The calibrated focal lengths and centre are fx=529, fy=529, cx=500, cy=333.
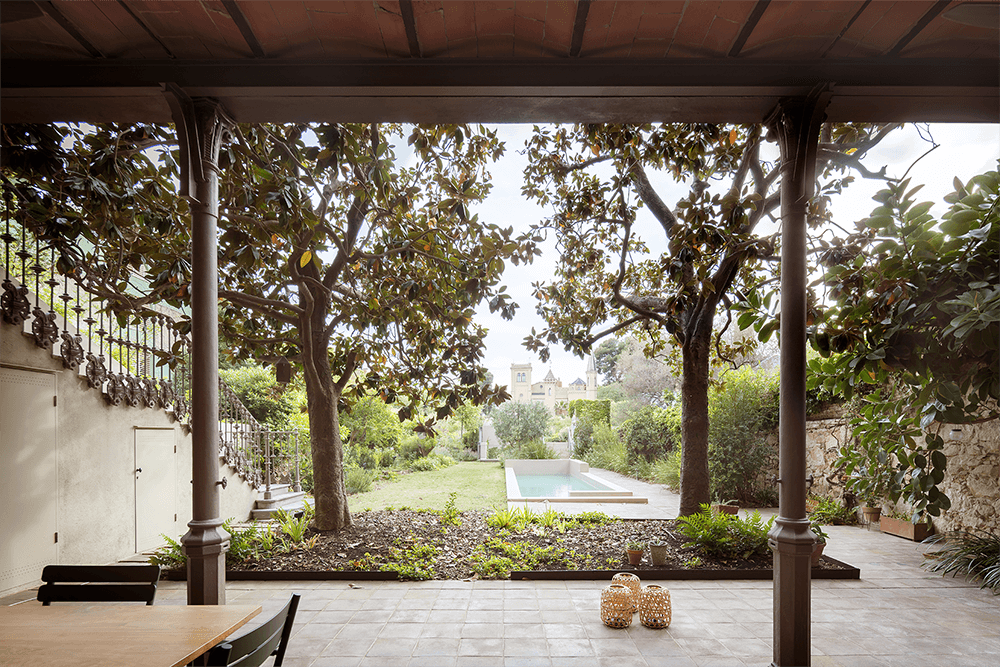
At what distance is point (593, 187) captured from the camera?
6.23 meters

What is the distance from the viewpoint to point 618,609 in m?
4.03

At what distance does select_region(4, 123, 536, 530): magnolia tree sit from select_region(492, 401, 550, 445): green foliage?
11.5m

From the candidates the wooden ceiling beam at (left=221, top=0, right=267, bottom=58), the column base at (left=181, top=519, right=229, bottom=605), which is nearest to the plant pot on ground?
the column base at (left=181, top=519, right=229, bottom=605)

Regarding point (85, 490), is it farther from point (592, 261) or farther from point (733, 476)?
point (733, 476)

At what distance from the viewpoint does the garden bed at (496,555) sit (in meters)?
5.36

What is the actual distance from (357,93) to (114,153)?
1.61m

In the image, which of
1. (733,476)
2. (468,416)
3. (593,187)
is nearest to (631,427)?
(733,476)

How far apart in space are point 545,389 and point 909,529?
35640mm

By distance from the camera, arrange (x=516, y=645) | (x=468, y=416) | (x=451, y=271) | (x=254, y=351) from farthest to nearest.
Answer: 1. (x=468, y=416)
2. (x=254, y=351)
3. (x=451, y=271)
4. (x=516, y=645)

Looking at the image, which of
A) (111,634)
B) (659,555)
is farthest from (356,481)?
(111,634)

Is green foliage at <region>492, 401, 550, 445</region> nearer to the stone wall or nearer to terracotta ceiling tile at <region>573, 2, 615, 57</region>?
the stone wall

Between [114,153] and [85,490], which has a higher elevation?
[114,153]

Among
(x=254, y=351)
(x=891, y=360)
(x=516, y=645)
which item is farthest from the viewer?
(x=254, y=351)

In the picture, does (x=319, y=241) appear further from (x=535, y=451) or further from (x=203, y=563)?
(x=535, y=451)
